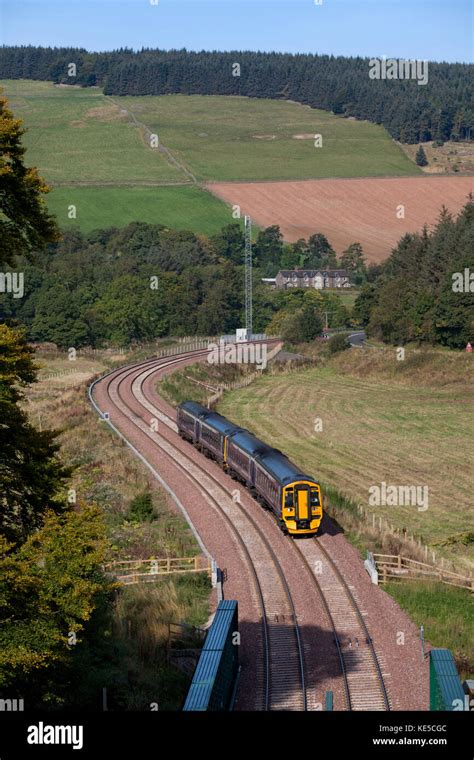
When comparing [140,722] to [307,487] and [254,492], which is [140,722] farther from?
[254,492]

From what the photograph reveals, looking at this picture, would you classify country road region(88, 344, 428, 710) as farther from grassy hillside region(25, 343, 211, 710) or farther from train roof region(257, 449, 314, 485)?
train roof region(257, 449, 314, 485)

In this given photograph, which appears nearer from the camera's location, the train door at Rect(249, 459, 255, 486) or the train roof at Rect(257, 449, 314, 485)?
the train roof at Rect(257, 449, 314, 485)

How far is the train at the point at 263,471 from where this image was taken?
3828 cm

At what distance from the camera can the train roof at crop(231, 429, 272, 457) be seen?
44.4 m

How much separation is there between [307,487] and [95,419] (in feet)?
94.6

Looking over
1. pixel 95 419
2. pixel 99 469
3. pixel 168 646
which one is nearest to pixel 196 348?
pixel 95 419

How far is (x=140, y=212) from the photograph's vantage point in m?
193

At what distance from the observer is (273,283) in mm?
172000

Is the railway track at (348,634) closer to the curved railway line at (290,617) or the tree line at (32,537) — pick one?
the curved railway line at (290,617)

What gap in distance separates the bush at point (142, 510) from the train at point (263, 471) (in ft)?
15.1

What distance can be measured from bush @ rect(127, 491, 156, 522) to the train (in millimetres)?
4607

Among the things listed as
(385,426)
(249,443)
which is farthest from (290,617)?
(385,426)

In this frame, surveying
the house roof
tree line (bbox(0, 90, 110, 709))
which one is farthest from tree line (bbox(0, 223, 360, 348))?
tree line (bbox(0, 90, 110, 709))

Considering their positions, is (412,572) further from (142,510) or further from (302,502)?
(142,510)
